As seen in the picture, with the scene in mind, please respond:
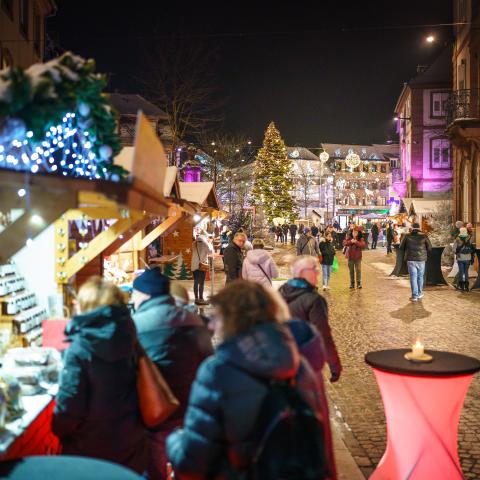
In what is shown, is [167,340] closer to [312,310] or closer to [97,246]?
[312,310]

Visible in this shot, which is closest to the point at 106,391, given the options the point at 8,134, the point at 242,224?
the point at 8,134

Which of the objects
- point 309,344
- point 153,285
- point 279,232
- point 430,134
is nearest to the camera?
point 309,344

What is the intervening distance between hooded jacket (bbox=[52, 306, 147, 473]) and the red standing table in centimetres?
214

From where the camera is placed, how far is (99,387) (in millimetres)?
3701

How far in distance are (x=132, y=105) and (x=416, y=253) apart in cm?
4248

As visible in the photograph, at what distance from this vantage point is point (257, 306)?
2840mm

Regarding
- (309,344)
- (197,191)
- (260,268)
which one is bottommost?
(260,268)

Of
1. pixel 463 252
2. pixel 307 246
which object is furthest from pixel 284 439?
pixel 463 252

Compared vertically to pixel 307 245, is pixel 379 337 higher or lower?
lower

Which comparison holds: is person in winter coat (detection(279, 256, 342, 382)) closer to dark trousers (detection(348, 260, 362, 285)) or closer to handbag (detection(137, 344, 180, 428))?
handbag (detection(137, 344, 180, 428))

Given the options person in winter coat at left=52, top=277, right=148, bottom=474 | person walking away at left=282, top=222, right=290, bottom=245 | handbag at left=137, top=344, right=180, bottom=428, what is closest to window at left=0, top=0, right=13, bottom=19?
person in winter coat at left=52, top=277, right=148, bottom=474

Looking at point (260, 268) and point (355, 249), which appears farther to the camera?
point (355, 249)

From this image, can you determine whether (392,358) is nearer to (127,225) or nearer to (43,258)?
(127,225)

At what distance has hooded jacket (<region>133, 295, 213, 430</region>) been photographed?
4309 mm
